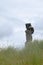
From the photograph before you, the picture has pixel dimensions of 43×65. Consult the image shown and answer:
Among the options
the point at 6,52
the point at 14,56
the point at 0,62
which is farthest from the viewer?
the point at 6,52

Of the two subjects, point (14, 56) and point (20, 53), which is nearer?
point (14, 56)

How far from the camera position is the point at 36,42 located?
12.2 meters

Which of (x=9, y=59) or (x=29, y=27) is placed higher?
(x=29, y=27)

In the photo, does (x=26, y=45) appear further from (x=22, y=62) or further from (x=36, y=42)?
(x=22, y=62)

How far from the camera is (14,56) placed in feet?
30.8

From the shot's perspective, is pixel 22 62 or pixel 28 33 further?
pixel 28 33

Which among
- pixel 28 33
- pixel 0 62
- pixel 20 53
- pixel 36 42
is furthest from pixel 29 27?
pixel 0 62

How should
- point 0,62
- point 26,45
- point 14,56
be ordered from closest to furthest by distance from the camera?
point 0,62, point 14,56, point 26,45

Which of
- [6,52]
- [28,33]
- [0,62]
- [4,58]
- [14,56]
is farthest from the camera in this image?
[28,33]

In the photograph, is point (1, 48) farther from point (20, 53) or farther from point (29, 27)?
point (29, 27)

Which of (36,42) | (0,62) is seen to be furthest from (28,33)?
(0,62)

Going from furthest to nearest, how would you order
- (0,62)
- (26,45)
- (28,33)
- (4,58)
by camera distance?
(28,33)
(26,45)
(4,58)
(0,62)

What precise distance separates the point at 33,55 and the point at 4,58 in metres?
0.92

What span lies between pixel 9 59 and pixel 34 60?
0.90m
